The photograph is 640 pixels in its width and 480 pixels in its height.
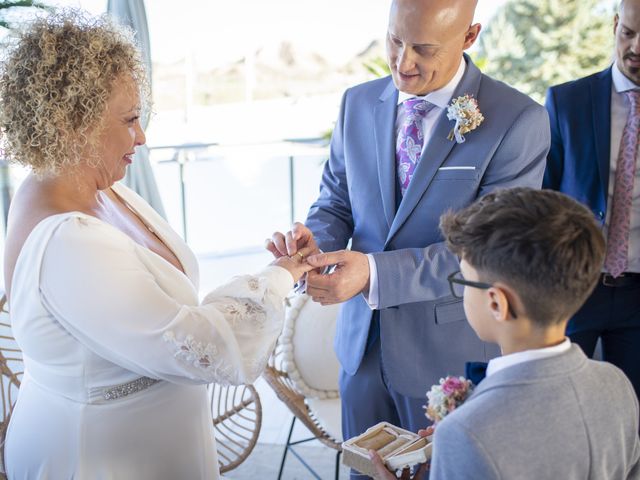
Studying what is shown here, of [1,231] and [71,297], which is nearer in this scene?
[71,297]

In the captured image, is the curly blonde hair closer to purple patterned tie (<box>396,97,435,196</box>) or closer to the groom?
the groom

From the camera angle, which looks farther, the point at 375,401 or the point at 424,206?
the point at 375,401

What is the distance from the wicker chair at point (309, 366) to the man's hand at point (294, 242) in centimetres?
90

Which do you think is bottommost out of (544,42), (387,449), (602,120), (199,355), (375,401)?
(375,401)

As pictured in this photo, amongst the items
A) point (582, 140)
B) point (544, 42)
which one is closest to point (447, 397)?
point (582, 140)

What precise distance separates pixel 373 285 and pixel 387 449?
55cm

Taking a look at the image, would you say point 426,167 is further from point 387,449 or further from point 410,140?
point 387,449

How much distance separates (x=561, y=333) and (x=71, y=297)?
1008 millimetres

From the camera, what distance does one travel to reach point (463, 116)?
190 centimetres

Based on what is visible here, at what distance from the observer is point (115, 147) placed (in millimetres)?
1697

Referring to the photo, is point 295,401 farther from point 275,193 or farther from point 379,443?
point 275,193

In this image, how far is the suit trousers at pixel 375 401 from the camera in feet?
6.57

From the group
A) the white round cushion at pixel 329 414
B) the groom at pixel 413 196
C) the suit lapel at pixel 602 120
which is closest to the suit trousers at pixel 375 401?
the groom at pixel 413 196

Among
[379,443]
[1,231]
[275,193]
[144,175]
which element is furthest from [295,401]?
[275,193]
